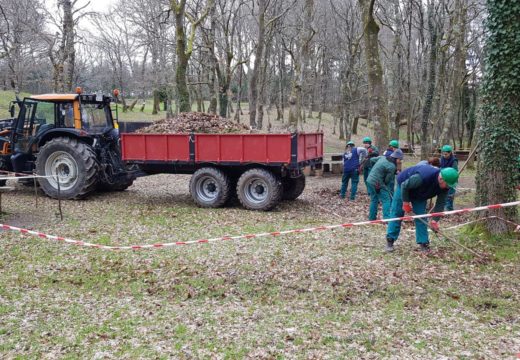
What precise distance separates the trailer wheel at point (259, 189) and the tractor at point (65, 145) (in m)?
3.49

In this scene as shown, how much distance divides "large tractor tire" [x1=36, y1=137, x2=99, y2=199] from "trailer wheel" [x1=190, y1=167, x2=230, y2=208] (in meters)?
2.51

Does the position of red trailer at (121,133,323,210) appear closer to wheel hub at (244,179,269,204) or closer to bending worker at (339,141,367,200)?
wheel hub at (244,179,269,204)

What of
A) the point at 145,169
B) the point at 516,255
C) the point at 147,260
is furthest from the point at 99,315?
the point at 145,169

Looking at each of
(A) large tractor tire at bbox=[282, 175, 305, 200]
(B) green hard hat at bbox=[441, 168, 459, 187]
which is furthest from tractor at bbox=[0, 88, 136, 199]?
(B) green hard hat at bbox=[441, 168, 459, 187]

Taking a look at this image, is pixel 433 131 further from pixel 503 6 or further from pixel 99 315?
pixel 99 315

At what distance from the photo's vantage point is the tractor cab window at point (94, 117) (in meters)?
11.7

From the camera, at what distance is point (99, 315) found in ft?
17.2

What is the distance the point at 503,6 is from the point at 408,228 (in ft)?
13.2

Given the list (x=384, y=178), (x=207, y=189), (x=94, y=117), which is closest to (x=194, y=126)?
(x=207, y=189)

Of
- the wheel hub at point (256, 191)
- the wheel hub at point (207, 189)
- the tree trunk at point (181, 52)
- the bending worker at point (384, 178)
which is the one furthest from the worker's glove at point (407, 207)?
the tree trunk at point (181, 52)

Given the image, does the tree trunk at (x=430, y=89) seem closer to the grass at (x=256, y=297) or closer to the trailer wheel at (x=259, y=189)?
the trailer wheel at (x=259, y=189)

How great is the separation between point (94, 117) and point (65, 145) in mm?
1128

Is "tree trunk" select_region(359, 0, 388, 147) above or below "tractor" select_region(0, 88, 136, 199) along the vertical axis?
above

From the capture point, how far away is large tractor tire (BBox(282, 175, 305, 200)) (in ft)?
38.8
